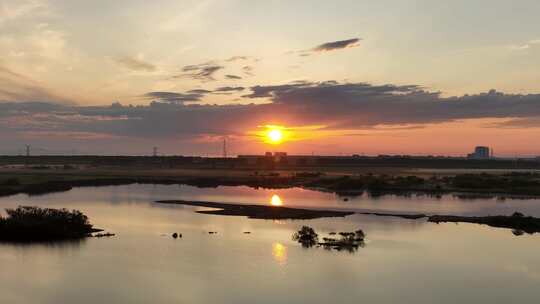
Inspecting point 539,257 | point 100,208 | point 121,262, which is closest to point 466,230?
point 539,257

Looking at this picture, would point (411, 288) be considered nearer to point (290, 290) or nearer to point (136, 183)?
point (290, 290)

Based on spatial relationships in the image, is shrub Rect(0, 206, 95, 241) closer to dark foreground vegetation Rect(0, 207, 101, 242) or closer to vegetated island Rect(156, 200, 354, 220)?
dark foreground vegetation Rect(0, 207, 101, 242)

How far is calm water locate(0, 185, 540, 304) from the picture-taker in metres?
22.5

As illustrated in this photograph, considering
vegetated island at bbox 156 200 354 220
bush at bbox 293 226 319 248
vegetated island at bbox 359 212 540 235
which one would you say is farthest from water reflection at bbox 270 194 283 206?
bush at bbox 293 226 319 248

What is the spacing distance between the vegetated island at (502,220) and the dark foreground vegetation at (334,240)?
38.4 feet

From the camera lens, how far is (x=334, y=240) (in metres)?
33.5

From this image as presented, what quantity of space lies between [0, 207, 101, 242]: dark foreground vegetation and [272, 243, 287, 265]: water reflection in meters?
13.3

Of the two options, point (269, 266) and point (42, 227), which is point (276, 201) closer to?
point (42, 227)

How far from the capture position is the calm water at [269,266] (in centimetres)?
2255

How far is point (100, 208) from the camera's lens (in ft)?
169

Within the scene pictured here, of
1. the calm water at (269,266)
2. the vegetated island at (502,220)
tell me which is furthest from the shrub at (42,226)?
the vegetated island at (502,220)

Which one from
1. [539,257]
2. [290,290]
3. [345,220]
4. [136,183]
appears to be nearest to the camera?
[290,290]

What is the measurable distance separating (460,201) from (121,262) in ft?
142

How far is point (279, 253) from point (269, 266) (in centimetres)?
301
